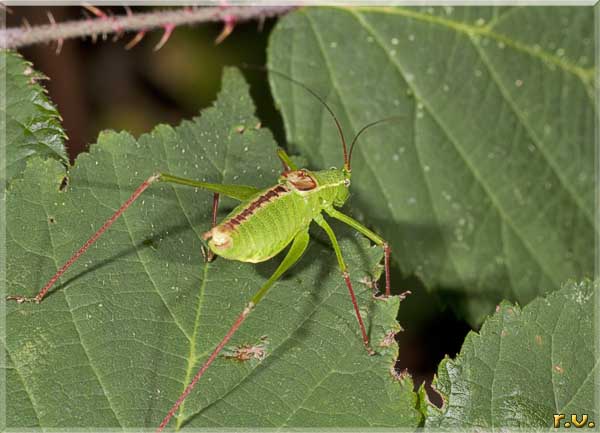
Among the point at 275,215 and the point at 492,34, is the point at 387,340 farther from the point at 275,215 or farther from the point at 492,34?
the point at 492,34

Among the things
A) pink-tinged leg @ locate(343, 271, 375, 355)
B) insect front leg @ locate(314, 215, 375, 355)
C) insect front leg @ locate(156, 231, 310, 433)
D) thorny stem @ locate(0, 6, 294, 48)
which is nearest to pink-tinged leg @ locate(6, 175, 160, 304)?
insect front leg @ locate(156, 231, 310, 433)

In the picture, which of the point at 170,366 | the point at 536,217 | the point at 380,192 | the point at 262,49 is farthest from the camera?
the point at 262,49

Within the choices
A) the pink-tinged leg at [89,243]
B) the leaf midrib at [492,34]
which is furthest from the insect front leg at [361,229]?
the leaf midrib at [492,34]

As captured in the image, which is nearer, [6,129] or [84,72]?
[6,129]

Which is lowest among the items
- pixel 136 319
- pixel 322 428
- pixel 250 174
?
pixel 322 428

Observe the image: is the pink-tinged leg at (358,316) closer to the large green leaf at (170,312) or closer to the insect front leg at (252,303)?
the large green leaf at (170,312)

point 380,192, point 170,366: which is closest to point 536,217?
point 380,192

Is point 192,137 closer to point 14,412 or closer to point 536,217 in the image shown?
point 14,412

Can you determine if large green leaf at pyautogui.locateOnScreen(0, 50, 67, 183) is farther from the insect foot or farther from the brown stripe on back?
the insect foot
